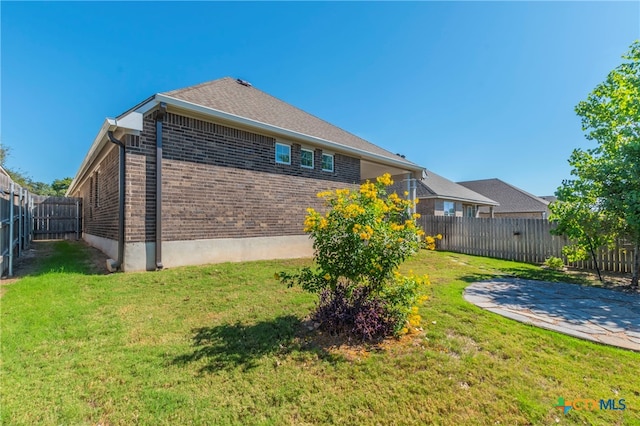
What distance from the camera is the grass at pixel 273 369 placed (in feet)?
7.10

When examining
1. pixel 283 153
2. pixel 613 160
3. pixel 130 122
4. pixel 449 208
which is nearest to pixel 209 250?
pixel 130 122

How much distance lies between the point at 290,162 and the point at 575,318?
7.90 m

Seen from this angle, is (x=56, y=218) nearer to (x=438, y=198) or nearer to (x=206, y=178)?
(x=206, y=178)

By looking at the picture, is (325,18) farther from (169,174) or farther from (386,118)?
(169,174)

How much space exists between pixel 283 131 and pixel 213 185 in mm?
2746

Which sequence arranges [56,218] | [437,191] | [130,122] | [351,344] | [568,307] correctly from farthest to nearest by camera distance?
[437,191], [56,218], [130,122], [568,307], [351,344]

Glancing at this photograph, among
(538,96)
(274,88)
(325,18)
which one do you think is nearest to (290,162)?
(325,18)

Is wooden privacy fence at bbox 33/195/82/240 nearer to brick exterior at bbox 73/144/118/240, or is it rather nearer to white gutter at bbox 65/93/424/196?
white gutter at bbox 65/93/424/196

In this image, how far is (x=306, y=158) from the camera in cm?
994

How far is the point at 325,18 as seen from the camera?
31.2ft

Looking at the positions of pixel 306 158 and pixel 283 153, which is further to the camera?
pixel 306 158

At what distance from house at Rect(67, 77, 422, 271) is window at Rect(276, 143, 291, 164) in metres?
0.03

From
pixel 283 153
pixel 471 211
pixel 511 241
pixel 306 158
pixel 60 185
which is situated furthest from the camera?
pixel 60 185

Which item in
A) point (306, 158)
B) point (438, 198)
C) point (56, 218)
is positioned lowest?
point (56, 218)
